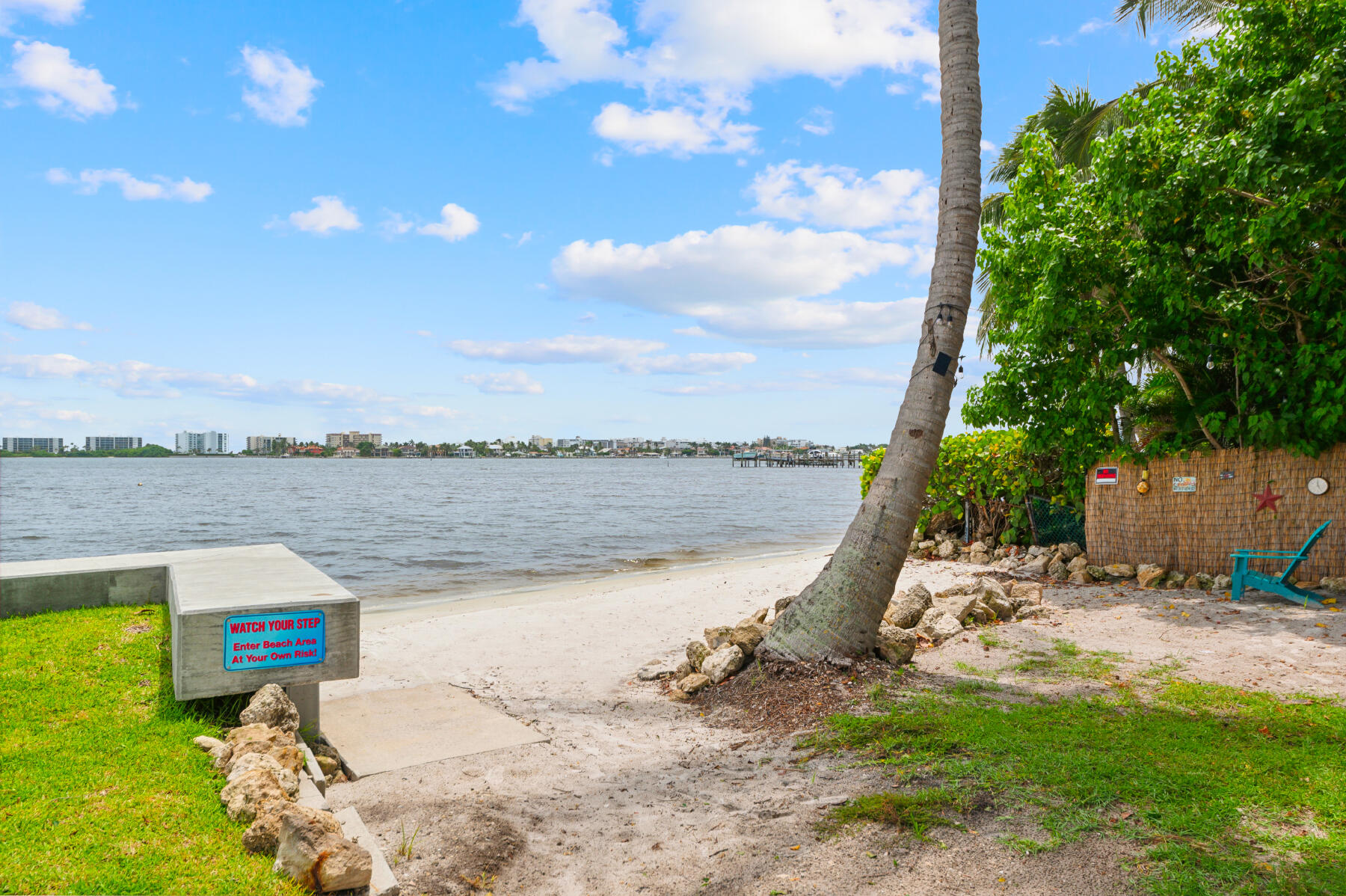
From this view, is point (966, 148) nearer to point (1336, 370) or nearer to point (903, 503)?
point (903, 503)

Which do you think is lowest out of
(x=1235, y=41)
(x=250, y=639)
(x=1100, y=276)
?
(x=250, y=639)

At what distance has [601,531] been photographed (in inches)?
1155

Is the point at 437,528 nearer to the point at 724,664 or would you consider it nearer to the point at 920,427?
the point at 724,664

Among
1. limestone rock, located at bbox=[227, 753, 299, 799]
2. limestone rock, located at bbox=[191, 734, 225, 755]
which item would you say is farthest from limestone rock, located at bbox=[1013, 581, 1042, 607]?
limestone rock, located at bbox=[191, 734, 225, 755]

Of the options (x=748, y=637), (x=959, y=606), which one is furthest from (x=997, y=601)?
(x=748, y=637)

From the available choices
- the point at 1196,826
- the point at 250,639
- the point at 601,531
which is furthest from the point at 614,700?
the point at 601,531

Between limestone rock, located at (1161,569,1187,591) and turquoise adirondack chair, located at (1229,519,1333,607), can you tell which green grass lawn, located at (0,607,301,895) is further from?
limestone rock, located at (1161,569,1187,591)

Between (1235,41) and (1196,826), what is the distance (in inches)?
394

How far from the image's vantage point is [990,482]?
545 inches

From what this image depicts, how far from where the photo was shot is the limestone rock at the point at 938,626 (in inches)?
305

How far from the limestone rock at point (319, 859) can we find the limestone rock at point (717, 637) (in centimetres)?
429

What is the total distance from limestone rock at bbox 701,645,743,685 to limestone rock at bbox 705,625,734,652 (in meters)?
0.44

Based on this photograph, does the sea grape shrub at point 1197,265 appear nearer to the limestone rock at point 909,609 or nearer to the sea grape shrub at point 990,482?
the sea grape shrub at point 990,482

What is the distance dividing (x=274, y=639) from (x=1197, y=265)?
11.2m
